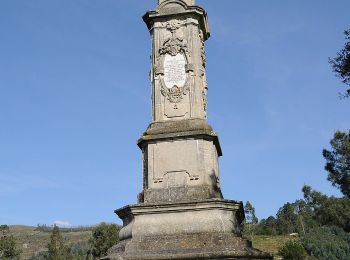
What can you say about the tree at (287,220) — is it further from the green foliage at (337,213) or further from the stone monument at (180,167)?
the stone monument at (180,167)

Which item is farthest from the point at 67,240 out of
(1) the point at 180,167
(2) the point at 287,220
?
(1) the point at 180,167

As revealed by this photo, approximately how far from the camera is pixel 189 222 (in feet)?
33.3

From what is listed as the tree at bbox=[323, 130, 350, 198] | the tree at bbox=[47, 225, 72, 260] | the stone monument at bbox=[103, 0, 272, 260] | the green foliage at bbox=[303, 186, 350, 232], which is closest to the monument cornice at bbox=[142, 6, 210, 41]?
the stone monument at bbox=[103, 0, 272, 260]

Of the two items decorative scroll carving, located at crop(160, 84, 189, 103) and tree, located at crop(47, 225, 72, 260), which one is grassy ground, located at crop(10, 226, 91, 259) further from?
decorative scroll carving, located at crop(160, 84, 189, 103)

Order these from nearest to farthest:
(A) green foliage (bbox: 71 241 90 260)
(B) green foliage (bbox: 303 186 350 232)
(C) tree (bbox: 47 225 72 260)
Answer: (B) green foliage (bbox: 303 186 350 232)
(C) tree (bbox: 47 225 72 260)
(A) green foliage (bbox: 71 241 90 260)

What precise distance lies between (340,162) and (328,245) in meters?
38.5

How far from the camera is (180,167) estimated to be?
10953 mm

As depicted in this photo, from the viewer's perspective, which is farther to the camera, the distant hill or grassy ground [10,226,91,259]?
grassy ground [10,226,91,259]

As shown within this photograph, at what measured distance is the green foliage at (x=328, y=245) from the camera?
5447cm

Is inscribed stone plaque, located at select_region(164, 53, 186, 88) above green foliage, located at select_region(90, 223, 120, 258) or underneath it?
underneath

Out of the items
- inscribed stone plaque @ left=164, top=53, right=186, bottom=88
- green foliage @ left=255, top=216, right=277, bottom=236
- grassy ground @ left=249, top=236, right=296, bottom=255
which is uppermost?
green foliage @ left=255, top=216, right=277, bottom=236

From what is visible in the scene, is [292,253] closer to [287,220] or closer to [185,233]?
[185,233]

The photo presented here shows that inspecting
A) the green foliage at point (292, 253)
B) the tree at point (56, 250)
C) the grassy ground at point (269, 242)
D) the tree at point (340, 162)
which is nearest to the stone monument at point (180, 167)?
the tree at point (340, 162)

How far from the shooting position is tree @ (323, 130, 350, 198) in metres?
21.2
